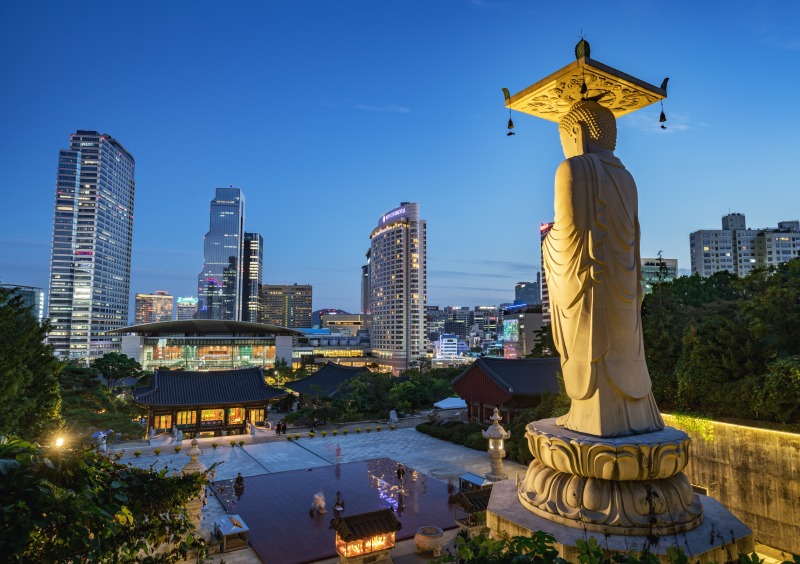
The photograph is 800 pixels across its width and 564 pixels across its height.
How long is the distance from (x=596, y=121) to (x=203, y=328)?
2662 inches

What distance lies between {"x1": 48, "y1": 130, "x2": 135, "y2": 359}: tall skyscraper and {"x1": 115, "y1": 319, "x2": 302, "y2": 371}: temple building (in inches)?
2049

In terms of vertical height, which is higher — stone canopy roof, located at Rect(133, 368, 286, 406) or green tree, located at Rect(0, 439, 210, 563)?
green tree, located at Rect(0, 439, 210, 563)

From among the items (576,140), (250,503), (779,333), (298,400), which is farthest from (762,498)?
(298,400)

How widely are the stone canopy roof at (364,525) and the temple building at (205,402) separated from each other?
22.1 m

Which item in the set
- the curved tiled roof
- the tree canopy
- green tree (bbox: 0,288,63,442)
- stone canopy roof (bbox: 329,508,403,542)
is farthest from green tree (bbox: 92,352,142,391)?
the tree canopy

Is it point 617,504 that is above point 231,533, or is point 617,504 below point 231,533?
above

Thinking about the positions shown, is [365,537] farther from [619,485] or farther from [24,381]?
[24,381]

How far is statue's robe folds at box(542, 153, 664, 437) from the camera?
8859mm

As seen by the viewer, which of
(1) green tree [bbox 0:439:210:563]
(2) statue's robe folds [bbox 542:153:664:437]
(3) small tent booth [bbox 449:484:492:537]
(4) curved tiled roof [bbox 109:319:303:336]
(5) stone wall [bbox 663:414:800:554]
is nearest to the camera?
(1) green tree [bbox 0:439:210:563]

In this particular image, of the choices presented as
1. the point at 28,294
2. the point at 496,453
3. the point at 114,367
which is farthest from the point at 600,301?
the point at 28,294

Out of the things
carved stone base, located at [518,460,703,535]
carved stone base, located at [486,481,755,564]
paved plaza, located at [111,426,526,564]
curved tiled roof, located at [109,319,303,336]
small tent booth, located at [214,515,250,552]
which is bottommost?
paved plaza, located at [111,426,526,564]

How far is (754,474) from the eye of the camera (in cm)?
1355

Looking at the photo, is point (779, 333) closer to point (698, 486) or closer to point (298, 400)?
point (698, 486)

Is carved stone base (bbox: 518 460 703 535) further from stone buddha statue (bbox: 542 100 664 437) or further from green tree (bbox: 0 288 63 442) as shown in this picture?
green tree (bbox: 0 288 63 442)
